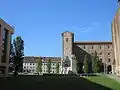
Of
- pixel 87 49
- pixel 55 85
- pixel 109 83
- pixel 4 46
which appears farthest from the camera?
pixel 87 49

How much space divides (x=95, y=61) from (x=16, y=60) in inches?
1504

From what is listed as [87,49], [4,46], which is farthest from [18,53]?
[87,49]

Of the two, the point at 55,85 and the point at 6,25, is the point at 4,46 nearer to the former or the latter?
the point at 6,25

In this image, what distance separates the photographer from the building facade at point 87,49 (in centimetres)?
12438

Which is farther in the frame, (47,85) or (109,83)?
(109,83)

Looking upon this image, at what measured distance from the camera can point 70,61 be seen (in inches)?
3610

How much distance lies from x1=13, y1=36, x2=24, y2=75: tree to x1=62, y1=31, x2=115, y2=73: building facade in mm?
48475

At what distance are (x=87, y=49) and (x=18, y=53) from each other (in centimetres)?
6191

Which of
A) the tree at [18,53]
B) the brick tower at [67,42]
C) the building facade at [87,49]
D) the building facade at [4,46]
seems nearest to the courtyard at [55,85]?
the building facade at [4,46]

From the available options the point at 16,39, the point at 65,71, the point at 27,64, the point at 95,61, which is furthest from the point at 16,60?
the point at 27,64

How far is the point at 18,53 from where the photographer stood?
74.7 m

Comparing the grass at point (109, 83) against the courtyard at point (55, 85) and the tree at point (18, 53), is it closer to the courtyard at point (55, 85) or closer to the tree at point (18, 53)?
the courtyard at point (55, 85)

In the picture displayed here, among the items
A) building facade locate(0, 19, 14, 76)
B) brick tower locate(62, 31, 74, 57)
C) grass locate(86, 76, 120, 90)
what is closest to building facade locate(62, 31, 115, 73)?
brick tower locate(62, 31, 74, 57)

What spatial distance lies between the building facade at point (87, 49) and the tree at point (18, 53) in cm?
4847
